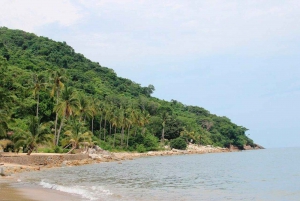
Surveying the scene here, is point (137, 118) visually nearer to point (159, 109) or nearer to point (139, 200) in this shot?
point (159, 109)

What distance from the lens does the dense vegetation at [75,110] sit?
183ft

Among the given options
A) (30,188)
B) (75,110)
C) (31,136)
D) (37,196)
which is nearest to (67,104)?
(75,110)

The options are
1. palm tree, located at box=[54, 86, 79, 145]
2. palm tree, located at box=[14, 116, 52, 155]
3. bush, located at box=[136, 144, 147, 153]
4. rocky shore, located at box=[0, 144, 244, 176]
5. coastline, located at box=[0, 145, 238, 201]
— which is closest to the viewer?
coastline, located at box=[0, 145, 238, 201]

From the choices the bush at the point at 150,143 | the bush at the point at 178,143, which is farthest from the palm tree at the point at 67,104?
the bush at the point at 178,143

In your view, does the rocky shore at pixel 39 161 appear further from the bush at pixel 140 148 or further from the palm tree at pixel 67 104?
the bush at pixel 140 148

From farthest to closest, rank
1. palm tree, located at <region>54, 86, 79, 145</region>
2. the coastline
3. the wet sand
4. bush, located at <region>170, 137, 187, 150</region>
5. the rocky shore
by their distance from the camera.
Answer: bush, located at <region>170, 137, 187, 150</region>
palm tree, located at <region>54, 86, 79, 145</region>
the rocky shore
the coastline
the wet sand

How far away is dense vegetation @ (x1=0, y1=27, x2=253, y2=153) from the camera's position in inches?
2192

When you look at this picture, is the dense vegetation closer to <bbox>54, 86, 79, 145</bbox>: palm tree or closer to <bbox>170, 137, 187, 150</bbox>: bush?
<bbox>54, 86, 79, 145</bbox>: palm tree

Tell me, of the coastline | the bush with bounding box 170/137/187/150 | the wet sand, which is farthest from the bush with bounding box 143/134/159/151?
the wet sand

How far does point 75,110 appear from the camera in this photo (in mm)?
59969

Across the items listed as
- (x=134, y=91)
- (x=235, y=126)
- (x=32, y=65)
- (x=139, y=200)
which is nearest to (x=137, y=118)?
(x=32, y=65)

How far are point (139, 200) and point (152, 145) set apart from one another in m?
78.5

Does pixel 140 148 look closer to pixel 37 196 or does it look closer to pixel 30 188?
pixel 30 188

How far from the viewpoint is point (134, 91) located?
496ft
